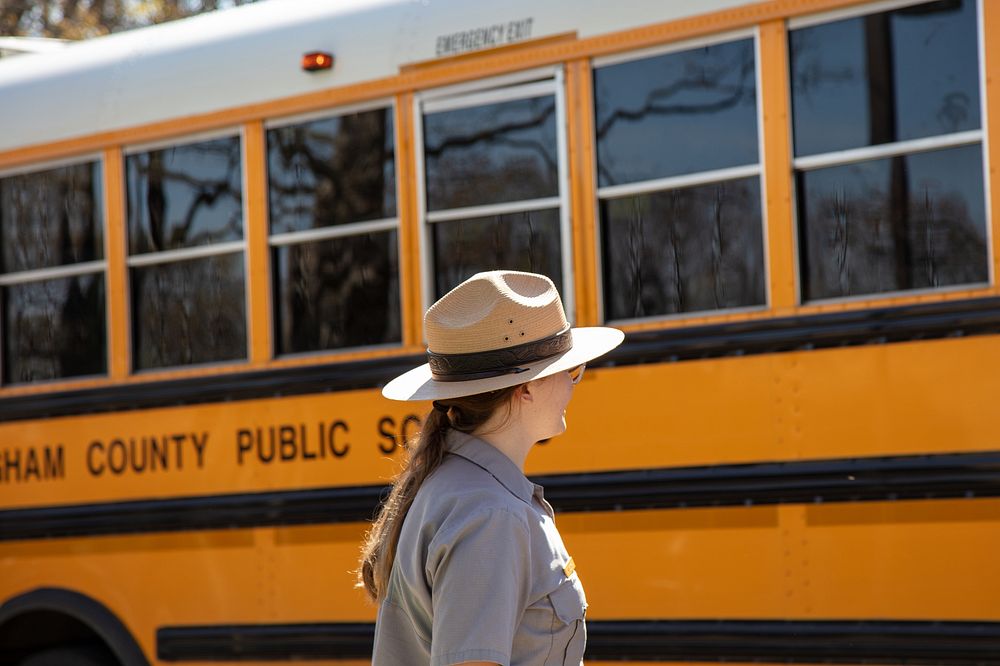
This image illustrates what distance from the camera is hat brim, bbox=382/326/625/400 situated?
6.09 feet

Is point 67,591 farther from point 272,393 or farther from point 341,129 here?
point 341,129

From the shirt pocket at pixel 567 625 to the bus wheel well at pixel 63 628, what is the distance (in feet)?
9.80

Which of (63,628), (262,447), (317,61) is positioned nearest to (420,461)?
(262,447)

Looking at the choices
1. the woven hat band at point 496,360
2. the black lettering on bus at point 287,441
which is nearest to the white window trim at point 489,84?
the black lettering on bus at point 287,441

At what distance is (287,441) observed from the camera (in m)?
4.20

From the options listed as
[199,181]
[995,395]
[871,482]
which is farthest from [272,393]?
[995,395]

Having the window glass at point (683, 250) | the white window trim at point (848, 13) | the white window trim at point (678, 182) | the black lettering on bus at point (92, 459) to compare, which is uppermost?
the white window trim at point (848, 13)

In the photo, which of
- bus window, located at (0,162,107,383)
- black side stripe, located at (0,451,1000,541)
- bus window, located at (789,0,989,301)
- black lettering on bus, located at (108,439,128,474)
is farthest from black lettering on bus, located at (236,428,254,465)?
bus window, located at (789,0,989,301)

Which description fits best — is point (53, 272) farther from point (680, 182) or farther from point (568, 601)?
point (568, 601)

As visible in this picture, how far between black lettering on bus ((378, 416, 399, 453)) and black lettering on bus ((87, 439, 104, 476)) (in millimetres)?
1092

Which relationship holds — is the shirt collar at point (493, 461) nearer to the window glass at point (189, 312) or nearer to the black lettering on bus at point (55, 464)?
the window glass at point (189, 312)

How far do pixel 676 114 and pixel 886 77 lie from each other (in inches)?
22.1

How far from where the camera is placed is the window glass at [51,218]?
464 centimetres

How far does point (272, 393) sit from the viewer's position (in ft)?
13.9
